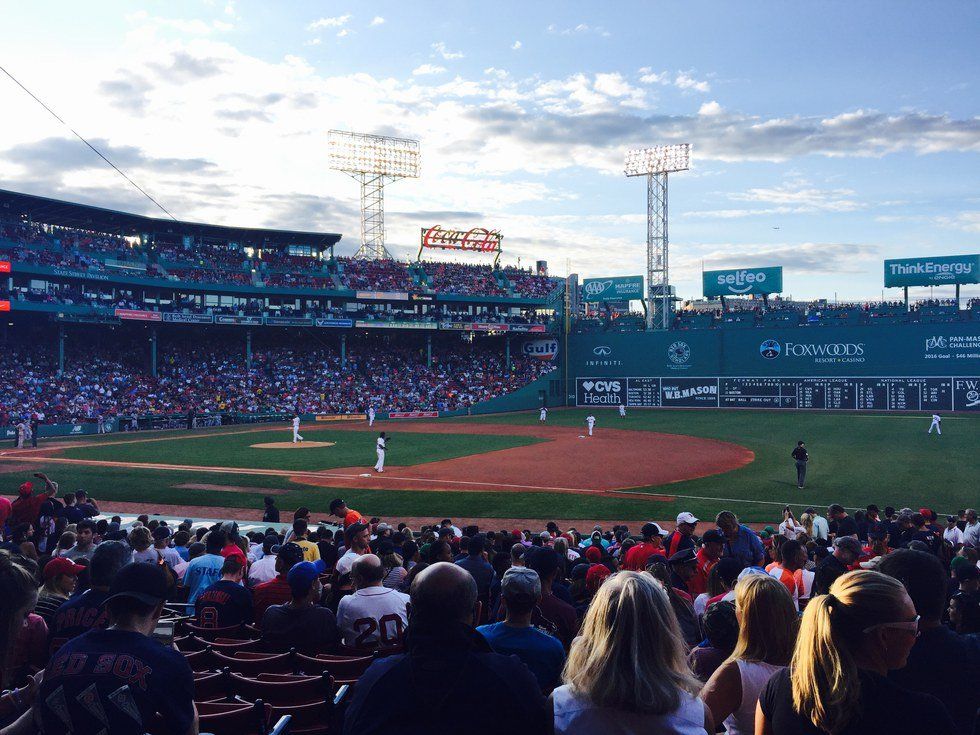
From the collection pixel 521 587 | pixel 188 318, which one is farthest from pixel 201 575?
pixel 188 318

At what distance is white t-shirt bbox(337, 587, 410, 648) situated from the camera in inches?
226

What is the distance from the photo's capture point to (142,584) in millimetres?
3436

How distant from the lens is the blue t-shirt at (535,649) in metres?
3.67

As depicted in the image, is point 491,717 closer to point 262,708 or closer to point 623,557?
point 262,708

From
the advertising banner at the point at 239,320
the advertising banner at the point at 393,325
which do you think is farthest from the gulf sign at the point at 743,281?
the advertising banner at the point at 239,320

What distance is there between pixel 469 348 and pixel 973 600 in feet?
199

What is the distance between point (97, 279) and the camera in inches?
1935

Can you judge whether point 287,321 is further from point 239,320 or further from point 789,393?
point 789,393

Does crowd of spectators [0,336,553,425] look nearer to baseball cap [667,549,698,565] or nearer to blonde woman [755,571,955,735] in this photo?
baseball cap [667,549,698,565]

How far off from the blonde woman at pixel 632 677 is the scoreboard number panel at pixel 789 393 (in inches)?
2048

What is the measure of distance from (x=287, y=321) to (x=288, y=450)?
23.6m

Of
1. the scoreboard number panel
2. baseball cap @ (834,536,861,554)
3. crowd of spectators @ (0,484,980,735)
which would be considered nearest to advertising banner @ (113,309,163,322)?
the scoreboard number panel

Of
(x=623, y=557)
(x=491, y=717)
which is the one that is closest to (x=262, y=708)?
(x=491, y=717)

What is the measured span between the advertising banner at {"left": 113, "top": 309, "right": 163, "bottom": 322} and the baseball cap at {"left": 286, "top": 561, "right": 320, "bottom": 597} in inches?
1921
